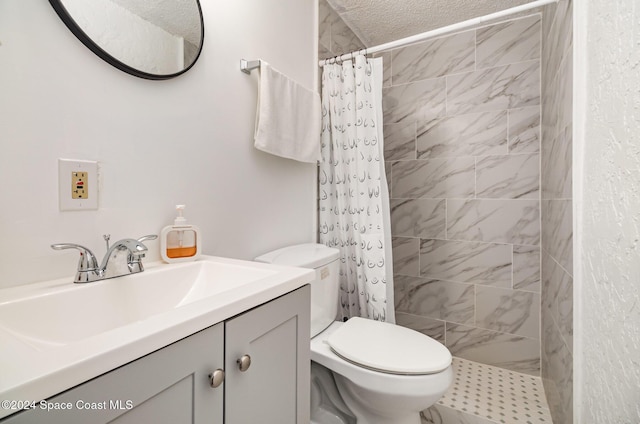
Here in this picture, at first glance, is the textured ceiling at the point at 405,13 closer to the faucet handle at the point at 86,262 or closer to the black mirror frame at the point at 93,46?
the black mirror frame at the point at 93,46

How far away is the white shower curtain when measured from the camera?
5.10ft

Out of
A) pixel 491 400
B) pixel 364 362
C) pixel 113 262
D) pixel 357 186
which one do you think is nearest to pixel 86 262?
pixel 113 262

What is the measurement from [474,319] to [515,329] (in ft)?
0.76

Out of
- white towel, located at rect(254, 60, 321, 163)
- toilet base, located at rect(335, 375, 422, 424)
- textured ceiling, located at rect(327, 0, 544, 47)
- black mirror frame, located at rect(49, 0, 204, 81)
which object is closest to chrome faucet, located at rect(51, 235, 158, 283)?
black mirror frame, located at rect(49, 0, 204, 81)

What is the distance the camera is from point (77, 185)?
29.6 inches

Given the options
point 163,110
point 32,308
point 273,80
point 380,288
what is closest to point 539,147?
point 380,288

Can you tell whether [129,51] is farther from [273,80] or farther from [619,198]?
[619,198]

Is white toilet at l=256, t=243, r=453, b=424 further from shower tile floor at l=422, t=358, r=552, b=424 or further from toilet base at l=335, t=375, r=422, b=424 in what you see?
shower tile floor at l=422, t=358, r=552, b=424

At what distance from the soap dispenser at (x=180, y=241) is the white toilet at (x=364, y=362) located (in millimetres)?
330

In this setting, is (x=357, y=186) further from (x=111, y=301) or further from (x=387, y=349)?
Answer: (x=111, y=301)

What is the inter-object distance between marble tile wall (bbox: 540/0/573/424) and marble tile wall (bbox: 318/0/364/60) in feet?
3.65

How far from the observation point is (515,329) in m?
1.90

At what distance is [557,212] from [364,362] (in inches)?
43.2

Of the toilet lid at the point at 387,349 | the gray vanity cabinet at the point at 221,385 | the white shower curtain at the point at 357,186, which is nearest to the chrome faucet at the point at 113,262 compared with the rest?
the gray vanity cabinet at the point at 221,385
